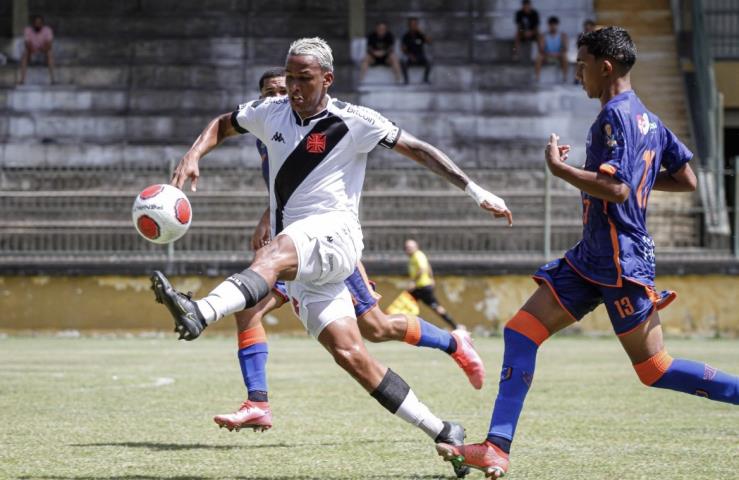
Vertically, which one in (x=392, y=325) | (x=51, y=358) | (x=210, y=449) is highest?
(x=392, y=325)

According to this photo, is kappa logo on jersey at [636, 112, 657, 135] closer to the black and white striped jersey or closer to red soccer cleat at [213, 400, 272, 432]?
the black and white striped jersey

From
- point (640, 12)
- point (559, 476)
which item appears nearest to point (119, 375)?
point (559, 476)

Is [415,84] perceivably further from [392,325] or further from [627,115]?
[627,115]

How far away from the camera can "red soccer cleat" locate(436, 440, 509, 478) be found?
20.4 feet

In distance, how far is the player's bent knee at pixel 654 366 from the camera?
254 inches

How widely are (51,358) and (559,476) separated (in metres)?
10.1

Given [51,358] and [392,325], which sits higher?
[392,325]

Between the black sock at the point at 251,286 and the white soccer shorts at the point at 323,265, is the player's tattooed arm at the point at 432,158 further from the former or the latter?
the black sock at the point at 251,286

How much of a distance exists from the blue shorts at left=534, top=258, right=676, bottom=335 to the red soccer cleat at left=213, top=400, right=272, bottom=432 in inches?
90.6

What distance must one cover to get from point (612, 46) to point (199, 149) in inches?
90.7

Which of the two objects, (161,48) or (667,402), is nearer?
(667,402)

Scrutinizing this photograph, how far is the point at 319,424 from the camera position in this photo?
900cm

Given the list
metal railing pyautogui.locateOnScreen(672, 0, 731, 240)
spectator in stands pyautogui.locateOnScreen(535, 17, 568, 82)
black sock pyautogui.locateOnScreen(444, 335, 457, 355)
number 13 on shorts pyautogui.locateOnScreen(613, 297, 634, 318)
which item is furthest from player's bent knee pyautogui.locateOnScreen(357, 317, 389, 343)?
spectator in stands pyautogui.locateOnScreen(535, 17, 568, 82)

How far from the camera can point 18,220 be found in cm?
2030
